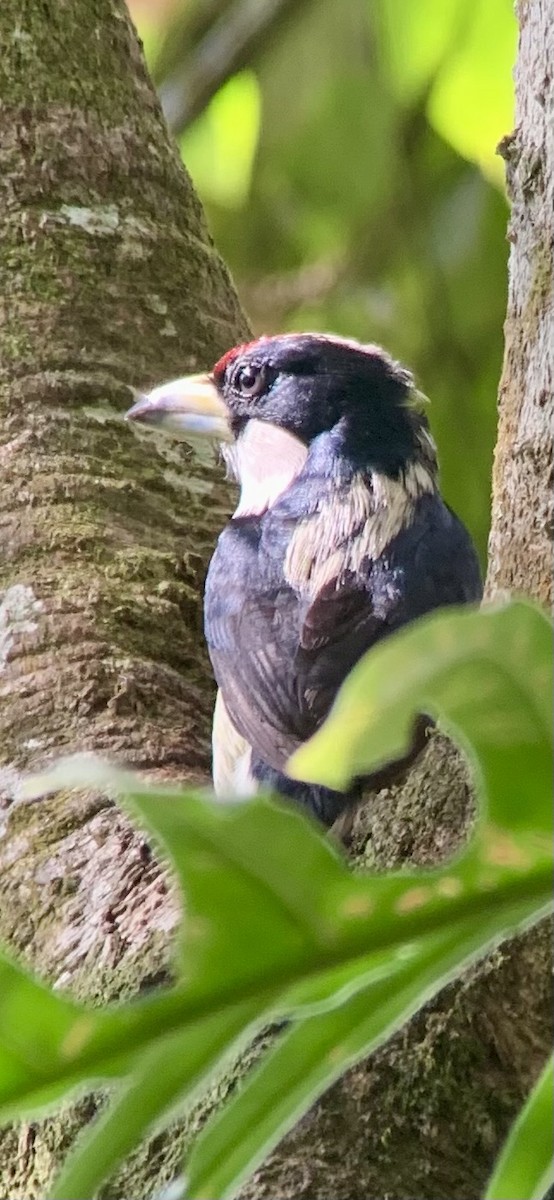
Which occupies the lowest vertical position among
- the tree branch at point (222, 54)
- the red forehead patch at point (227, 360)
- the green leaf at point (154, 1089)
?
the green leaf at point (154, 1089)

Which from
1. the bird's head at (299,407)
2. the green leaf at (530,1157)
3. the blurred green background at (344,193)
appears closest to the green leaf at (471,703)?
the green leaf at (530,1157)

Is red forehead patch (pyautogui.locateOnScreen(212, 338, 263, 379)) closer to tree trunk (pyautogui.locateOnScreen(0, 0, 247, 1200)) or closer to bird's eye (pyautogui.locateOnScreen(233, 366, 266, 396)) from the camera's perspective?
bird's eye (pyautogui.locateOnScreen(233, 366, 266, 396))

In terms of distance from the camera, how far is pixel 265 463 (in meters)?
2.06

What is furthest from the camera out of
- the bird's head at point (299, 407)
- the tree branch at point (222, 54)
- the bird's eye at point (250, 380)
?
the tree branch at point (222, 54)

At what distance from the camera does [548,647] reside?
28.2 inches

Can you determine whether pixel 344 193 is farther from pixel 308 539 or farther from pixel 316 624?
pixel 316 624

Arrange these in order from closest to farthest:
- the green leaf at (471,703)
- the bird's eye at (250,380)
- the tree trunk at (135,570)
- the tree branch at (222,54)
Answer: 1. the green leaf at (471,703)
2. the tree trunk at (135,570)
3. the bird's eye at (250,380)
4. the tree branch at (222,54)

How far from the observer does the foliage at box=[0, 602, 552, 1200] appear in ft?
2.46

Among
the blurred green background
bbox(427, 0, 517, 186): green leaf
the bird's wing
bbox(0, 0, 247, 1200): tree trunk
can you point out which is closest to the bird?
the bird's wing

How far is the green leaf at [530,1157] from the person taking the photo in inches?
29.6

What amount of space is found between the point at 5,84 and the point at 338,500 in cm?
115

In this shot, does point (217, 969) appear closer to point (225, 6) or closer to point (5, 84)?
point (5, 84)

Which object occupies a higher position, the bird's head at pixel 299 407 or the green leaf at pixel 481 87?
the green leaf at pixel 481 87

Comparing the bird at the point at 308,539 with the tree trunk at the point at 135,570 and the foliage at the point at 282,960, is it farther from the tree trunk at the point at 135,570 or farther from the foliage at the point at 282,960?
the foliage at the point at 282,960
